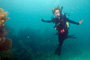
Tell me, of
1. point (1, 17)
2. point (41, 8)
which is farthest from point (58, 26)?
point (41, 8)

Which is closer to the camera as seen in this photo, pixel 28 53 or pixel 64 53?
pixel 28 53

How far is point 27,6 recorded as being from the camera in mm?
144375

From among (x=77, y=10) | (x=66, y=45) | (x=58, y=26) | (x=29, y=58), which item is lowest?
(x=29, y=58)

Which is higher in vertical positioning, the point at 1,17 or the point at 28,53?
the point at 1,17

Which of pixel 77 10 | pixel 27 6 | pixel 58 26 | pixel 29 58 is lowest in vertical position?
pixel 29 58

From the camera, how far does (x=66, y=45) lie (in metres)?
17.5

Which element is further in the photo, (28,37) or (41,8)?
(41,8)

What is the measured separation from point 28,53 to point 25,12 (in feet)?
441

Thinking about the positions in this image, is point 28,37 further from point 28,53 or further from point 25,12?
point 25,12

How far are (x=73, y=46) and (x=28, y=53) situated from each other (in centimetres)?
914

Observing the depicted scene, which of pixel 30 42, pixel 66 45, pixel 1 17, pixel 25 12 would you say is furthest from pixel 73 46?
pixel 25 12

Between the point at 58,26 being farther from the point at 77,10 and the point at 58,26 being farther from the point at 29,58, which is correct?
the point at 77,10

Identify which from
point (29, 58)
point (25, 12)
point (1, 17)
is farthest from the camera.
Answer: point (25, 12)

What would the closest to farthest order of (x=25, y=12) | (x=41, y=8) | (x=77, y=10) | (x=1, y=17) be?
(x=1, y=17), (x=77, y=10), (x=41, y=8), (x=25, y=12)
